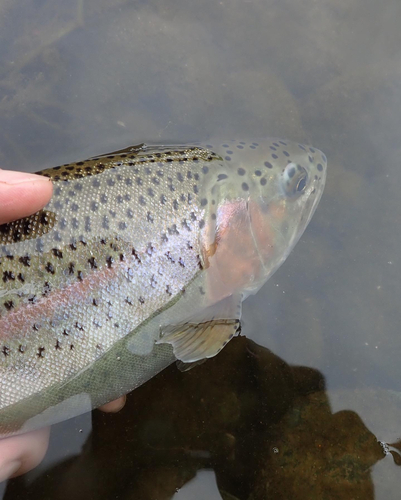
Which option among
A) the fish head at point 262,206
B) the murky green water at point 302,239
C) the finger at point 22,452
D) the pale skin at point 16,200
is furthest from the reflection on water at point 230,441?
the fish head at point 262,206

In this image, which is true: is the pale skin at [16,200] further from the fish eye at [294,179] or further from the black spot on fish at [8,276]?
the fish eye at [294,179]

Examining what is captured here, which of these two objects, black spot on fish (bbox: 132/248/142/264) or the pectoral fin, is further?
the pectoral fin

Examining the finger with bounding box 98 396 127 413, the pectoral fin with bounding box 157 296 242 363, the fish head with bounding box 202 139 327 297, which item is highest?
the fish head with bounding box 202 139 327 297

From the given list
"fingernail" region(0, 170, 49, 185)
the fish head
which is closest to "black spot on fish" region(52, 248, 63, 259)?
"fingernail" region(0, 170, 49, 185)

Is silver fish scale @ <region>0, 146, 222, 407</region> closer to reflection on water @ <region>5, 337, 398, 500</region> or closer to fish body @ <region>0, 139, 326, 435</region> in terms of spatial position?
fish body @ <region>0, 139, 326, 435</region>

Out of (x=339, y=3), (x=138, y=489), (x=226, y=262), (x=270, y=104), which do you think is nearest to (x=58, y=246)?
(x=226, y=262)

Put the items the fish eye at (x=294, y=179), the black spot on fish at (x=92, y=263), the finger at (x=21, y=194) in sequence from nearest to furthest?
the finger at (x=21, y=194)
the black spot on fish at (x=92, y=263)
the fish eye at (x=294, y=179)

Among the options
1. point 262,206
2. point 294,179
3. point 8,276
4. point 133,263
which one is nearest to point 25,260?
point 8,276
